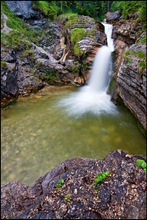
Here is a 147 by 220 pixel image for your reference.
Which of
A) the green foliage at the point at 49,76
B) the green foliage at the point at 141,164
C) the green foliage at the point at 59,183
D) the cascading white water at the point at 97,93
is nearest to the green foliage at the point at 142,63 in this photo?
the cascading white water at the point at 97,93

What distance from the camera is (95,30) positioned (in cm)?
1338

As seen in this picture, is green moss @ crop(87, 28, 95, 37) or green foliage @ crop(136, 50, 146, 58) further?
green moss @ crop(87, 28, 95, 37)

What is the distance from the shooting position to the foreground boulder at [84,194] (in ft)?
11.5

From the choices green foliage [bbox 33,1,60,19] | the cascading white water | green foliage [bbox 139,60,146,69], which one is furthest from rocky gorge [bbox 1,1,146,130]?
green foliage [bbox 33,1,60,19]

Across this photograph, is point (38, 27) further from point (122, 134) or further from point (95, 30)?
point (122, 134)

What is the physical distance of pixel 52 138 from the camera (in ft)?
22.9

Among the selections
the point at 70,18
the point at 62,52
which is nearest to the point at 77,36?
the point at 70,18

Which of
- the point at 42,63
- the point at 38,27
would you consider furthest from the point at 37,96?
the point at 38,27

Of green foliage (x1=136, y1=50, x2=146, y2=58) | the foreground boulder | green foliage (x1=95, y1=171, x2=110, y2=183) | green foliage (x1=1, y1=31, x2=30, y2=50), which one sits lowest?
the foreground boulder

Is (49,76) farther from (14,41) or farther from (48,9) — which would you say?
(48,9)

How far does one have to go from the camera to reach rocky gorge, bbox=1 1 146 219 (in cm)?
363

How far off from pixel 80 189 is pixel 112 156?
136cm

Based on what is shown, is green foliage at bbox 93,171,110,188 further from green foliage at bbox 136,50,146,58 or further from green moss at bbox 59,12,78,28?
green moss at bbox 59,12,78,28

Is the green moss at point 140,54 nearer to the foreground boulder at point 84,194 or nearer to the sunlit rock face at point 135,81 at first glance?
the sunlit rock face at point 135,81
